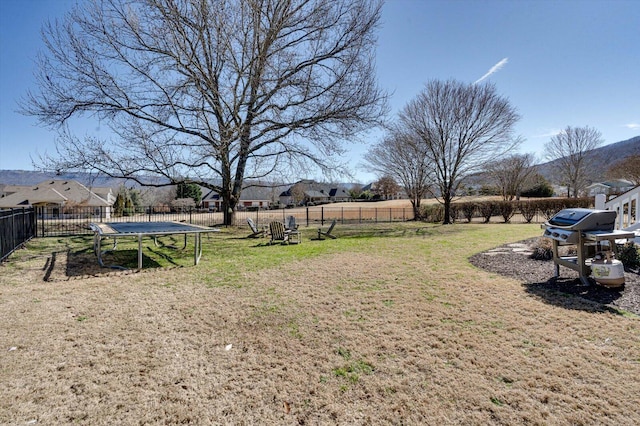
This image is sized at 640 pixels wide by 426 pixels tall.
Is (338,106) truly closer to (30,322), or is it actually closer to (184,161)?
(184,161)

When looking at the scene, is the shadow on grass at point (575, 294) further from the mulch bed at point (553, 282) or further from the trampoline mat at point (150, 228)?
the trampoline mat at point (150, 228)

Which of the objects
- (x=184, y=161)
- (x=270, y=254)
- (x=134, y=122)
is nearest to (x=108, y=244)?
(x=184, y=161)

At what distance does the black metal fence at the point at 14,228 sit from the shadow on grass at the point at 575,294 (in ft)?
37.1

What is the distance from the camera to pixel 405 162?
77.4ft

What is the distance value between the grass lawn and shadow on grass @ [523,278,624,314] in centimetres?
10

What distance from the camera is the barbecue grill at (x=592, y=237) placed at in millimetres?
4414

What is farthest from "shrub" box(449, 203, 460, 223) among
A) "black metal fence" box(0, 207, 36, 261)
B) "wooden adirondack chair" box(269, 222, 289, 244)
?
"black metal fence" box(0, 207, 36, 261)

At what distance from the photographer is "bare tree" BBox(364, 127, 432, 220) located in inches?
853

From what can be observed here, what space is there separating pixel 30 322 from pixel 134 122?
10266 millimetres

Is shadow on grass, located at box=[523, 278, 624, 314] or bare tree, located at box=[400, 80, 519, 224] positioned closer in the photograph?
shadow on grass, located at box=[523, 278, 624, 314]

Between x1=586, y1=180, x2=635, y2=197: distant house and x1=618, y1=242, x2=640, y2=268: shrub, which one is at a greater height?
x1=586, y1=180, x2=635, y2=197: distant house

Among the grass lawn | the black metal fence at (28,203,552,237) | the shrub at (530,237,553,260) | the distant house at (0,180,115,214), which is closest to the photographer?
the grass lawn

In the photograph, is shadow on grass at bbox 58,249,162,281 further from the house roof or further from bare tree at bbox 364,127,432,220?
the house roof

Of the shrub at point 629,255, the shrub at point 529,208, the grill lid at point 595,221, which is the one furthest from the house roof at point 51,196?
the shrub at point 529,208
